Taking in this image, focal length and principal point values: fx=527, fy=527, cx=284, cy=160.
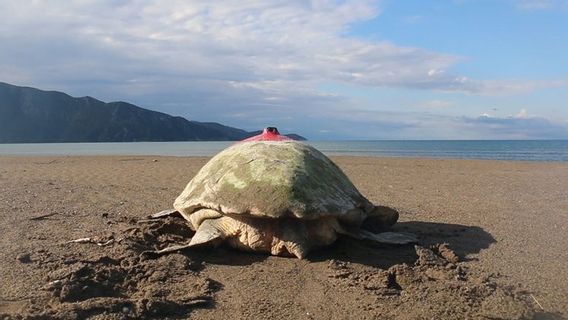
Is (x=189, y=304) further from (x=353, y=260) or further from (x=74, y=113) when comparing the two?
(x=74, y=113)

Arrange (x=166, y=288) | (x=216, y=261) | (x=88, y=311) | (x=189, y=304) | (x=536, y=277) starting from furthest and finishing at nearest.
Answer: (x=216, y=261) → (x=536, y=277) → (x=166, y=288) → (x=189, y=304) → (x=88, y=311)

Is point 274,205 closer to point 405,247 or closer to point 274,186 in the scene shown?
point 274,186

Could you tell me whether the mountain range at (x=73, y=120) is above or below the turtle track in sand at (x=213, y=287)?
above

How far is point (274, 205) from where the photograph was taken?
414 centimetres

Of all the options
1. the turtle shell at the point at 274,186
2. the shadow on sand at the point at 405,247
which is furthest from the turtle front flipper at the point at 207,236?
the shadow on sand at the point at 405,247

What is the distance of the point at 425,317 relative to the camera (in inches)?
125

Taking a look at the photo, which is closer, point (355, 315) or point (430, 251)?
point (355, 315)

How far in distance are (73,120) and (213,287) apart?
111 metres

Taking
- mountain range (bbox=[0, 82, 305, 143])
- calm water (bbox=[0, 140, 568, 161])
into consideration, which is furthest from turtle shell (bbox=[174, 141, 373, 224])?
mountain range (bbox=[0, 82, 305, 143])

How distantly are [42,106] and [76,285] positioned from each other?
366 ft

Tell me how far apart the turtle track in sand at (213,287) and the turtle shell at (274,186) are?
0.45 meters

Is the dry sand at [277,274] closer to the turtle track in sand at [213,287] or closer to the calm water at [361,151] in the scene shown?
the turtle track in sand at [213,287]

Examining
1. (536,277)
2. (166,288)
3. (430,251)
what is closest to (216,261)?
(166,288)

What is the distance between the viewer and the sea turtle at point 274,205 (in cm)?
423
